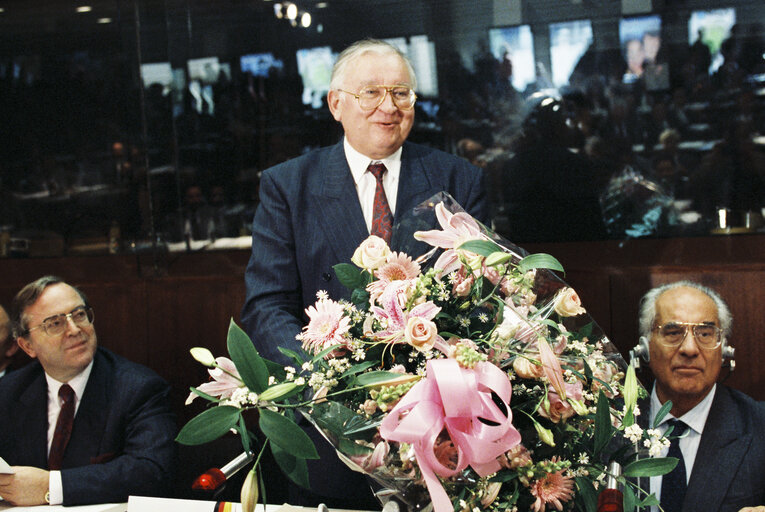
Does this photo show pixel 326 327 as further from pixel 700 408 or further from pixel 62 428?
pixel 62 428

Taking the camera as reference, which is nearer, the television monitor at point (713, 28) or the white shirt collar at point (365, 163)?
the white shirt collar at point (365, 163)

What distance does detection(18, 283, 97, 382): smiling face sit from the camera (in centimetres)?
271

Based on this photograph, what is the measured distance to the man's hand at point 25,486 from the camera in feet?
7.32

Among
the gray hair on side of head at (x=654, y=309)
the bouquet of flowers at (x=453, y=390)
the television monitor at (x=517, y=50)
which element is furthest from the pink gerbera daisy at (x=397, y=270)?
the television monitor at (x=517, y=50)

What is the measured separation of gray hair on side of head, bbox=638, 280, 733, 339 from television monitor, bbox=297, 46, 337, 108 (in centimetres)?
167

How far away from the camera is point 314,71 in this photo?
3.54 m

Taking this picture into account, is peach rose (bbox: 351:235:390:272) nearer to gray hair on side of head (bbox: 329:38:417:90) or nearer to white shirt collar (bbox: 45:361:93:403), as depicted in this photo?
gray hair on side of head (bbox: 329:38:417:90)

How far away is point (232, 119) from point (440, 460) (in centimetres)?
272

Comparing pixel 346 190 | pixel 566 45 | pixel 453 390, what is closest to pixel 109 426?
pixel 346 190

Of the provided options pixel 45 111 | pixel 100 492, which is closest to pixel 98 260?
pixel 45 111

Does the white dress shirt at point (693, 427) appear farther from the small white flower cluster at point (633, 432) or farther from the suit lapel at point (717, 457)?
the small white flower cluster at point (633, 432)

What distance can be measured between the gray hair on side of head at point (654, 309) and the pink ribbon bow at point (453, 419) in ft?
4.98

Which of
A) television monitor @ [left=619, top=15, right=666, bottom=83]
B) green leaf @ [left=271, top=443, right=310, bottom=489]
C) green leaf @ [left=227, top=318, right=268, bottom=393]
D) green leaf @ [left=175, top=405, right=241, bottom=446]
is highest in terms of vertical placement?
television monitor @ [left=619, top=15, right=666, bottom=83]

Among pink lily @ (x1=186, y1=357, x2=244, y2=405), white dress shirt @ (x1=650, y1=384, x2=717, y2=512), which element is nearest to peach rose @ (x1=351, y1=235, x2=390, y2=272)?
pink lily @ (x1=186, y1=357, x2=244, y2=405)
